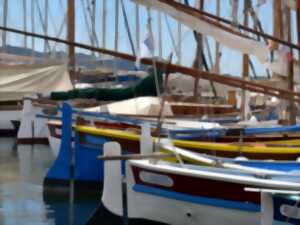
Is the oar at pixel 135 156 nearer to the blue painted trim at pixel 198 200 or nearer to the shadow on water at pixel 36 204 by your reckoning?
the blue painted trim at pixel 198 200

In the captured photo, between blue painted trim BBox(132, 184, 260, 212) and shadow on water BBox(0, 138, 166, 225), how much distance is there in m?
0.57

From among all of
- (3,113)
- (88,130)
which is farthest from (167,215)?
(3,113)

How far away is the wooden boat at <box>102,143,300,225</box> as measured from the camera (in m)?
8.37

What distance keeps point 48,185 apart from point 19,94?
16.2 meters

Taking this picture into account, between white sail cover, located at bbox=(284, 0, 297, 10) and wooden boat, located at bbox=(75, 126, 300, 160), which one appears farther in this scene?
white sail cover, located at bbox=(284, 0, 297, 10)

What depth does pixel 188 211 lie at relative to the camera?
361 inches

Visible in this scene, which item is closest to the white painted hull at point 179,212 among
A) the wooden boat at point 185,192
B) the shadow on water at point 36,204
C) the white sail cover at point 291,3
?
the wooden boat at point 185,192

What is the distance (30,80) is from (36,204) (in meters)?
17.4

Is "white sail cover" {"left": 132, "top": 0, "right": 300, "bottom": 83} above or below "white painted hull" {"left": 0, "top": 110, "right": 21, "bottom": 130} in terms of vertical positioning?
above

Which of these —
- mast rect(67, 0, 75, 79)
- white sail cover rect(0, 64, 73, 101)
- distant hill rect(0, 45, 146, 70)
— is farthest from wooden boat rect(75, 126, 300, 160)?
distant hill rect(0, 45, 146, 70)

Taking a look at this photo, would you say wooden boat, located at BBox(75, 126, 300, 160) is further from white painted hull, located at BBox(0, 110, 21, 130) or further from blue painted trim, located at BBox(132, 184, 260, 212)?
white painted hull, located at BBox(0, 110, 21, 130)

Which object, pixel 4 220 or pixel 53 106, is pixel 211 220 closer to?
pixel 4 220

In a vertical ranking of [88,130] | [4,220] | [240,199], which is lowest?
[4,220]

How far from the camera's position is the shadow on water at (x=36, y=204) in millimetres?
11357
